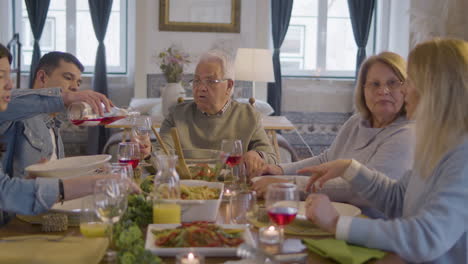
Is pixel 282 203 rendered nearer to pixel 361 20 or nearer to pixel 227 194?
pixel 227 194

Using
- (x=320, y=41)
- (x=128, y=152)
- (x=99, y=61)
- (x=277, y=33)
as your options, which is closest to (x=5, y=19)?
(x=99, y=61)

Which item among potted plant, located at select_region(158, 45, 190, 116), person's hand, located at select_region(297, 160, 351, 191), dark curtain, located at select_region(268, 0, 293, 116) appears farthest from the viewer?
dark curtain, located at select_region(268, 0, 293, 116)

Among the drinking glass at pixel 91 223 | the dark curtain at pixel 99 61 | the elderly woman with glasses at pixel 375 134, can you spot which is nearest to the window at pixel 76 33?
the dark curtain at pixel 99 61

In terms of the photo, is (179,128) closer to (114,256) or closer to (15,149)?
(15,149)

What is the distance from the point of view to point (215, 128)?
9.37ft

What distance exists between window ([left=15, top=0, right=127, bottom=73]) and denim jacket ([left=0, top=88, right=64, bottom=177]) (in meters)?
4.43

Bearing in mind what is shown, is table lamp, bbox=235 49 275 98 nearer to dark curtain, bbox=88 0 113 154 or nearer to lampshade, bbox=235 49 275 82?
lampshade, bbox=235 49 275 82

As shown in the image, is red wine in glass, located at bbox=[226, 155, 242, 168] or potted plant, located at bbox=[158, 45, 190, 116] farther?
potted plant, located at bbox=[158, 45, 190, 116]

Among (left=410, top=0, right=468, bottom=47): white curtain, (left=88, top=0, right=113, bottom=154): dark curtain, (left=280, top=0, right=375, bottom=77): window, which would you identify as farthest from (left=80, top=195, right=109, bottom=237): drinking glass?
(left=280, top=0, right=375, bottom=77): window

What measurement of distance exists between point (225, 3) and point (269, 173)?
14.6 feet

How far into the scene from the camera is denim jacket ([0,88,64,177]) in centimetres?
205

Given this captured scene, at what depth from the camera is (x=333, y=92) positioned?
6902 millimetres

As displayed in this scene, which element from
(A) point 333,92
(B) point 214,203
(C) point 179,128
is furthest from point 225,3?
(B) point 214,203

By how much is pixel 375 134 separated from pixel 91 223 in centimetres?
134
